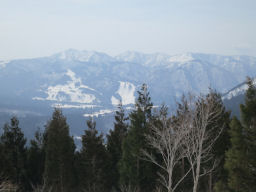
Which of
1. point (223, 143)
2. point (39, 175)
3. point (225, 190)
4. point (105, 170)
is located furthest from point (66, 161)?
point (225, 190)

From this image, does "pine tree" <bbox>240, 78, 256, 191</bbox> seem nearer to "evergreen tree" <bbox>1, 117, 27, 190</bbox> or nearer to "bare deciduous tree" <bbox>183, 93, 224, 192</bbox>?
"bare deciduous tree" <bbox>183, 93, 224, 192</bbox>

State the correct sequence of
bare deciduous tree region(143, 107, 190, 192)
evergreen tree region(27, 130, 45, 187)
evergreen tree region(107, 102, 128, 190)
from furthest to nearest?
evergreen tree region(27, 130, 45, 187) → evergreen tree region(107, 102, 128, 190) → bare deciduous tree region(143, 107, 190, 192)

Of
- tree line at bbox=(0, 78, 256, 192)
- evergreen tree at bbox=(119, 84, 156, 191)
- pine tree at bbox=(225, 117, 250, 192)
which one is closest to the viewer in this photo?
pine tree at bbox=(225, 117, 250, 192)

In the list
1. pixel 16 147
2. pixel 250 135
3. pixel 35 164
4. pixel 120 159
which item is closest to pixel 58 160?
pixel 16 147

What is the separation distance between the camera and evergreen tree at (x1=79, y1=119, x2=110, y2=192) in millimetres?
40597

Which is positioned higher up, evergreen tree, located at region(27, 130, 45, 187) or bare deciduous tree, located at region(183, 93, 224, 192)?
bare deciduous tree, located at region(183, 93, 224, 192)

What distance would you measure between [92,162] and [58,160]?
4578 millimetres

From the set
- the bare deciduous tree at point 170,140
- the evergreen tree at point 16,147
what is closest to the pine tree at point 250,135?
the bare deciduous tree at point 170,140

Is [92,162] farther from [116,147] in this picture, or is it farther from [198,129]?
[198,129]

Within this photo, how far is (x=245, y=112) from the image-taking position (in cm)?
2188

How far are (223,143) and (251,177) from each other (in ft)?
38.6

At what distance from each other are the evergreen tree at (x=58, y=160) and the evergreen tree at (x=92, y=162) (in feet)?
5.97

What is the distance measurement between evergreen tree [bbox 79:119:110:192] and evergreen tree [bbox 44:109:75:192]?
1820 mm

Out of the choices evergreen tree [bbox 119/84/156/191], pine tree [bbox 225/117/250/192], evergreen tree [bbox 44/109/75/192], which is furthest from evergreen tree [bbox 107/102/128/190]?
pine tree [bbox 225/117/250/192]
